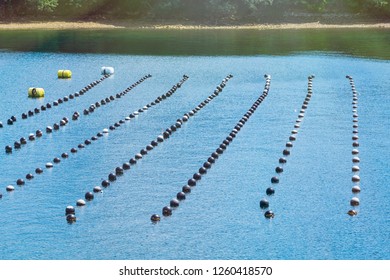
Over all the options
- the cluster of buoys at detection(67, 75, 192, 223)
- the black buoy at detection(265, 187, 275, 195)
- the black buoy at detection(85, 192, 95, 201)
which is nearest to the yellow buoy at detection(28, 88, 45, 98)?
the cluster of buoys at detection(67, 75, 192, 223)

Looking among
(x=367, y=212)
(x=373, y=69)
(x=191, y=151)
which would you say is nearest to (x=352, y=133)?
(x=191, y=151)

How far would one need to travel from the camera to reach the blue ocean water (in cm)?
2933

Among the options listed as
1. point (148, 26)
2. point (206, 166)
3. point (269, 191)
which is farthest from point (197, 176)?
point (148, 26)

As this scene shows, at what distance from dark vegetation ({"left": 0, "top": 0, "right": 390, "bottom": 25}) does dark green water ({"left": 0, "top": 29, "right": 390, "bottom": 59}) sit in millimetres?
7622

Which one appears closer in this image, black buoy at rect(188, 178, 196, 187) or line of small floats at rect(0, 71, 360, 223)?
line of small floats at rect(0, 71, 360, 223)

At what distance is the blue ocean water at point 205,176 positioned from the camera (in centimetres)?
2933

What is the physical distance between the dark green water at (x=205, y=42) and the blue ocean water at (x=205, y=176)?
16803 mm

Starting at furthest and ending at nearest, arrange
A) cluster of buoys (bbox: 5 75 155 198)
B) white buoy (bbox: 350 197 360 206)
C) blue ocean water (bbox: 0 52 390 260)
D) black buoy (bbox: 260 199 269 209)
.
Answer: cluster of buoys (bbox: 5 75 155 198) < white buoy (bbox: 350 197 360 206) < black buoy (bbox: 260 199 269 209) < blue ocean water (bbox: 0 52 390 260)

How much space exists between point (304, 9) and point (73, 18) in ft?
96.4

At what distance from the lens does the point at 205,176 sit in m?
37.2

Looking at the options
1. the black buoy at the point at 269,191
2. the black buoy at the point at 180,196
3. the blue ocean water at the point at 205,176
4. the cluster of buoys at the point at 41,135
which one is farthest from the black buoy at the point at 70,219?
the black buoy at the point at 269,191

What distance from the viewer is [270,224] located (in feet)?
102

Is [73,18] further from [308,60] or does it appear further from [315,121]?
[315,121]

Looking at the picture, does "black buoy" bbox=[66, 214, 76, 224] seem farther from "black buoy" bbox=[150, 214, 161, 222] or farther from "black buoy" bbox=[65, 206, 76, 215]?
"black buoy" bbox=[150, 214, 161, 222]
